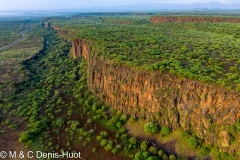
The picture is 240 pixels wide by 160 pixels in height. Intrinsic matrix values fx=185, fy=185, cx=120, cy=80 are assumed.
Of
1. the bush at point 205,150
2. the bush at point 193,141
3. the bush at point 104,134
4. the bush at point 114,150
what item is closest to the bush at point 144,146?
the bush at point 114,150

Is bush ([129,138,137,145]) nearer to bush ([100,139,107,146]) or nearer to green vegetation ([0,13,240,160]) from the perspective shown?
green vegetation ([0,13,240,160])

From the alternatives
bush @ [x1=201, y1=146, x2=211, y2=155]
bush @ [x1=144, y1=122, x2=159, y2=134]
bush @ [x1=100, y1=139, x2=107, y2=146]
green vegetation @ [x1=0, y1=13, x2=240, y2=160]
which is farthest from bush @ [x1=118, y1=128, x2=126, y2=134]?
bush @ [x1=201, y1=146, x2=211, y2=155]

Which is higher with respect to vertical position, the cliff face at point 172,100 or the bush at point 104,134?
the cliff face at point 172,100

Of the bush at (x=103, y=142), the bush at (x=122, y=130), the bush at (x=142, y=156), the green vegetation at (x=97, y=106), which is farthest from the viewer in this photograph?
the bush at (x=122, y=130)

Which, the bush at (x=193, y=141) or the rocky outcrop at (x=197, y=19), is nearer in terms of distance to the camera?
the bush at (x=193, y=141)

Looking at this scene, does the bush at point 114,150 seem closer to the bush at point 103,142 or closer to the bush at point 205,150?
the bush at point 103,142

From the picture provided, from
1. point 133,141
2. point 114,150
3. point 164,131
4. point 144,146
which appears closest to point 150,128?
point 164,131

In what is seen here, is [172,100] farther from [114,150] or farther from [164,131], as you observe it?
[114,150]
